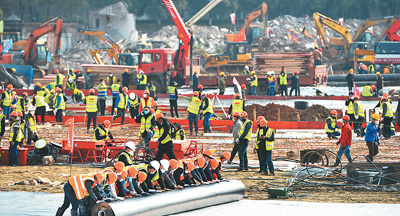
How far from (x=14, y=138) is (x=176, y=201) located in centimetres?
745

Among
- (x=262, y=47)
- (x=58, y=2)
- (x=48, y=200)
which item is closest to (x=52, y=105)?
(x=48, y=200)

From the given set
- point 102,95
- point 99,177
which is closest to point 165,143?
point 99,177

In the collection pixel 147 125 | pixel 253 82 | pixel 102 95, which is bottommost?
pixel 147 125

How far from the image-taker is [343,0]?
8069cm

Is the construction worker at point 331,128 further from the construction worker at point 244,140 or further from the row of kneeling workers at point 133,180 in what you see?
the row of kneeling workers at point 133,180

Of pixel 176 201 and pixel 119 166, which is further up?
pixel 119 166

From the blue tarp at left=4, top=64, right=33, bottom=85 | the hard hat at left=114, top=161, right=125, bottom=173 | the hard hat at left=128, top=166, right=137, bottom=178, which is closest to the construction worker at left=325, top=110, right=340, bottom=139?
the hard hat at left=128, top=166, right=137, bottom=178

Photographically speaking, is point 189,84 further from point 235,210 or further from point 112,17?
point 112,17

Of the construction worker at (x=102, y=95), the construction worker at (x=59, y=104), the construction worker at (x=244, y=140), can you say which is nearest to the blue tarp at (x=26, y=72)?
the construction worker at (x=102, y=95)

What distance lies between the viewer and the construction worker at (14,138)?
18.4 m

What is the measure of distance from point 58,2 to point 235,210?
67.9 m

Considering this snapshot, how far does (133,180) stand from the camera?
484 inches

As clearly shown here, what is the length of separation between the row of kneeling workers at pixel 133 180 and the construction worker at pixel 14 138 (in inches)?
253

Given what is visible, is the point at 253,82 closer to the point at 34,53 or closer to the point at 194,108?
the point at 194,108
